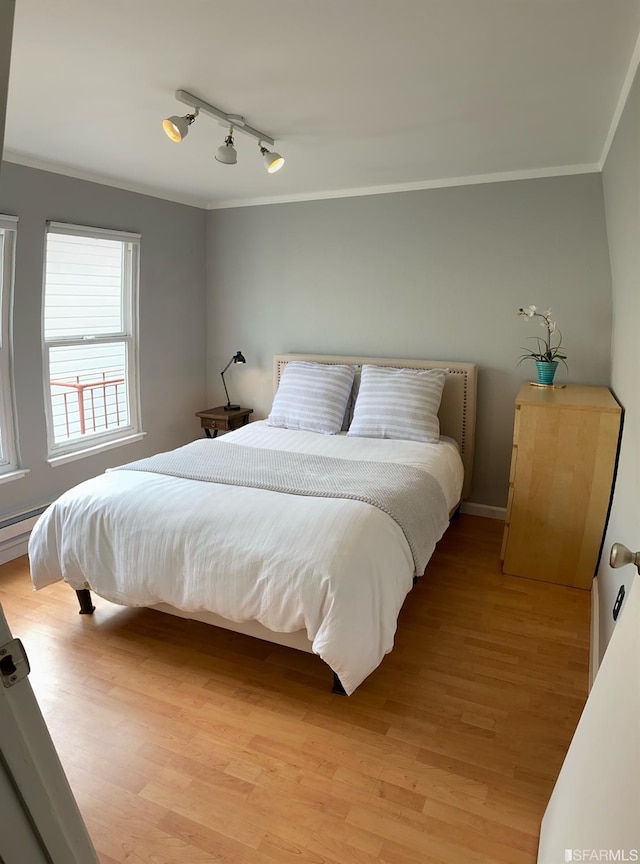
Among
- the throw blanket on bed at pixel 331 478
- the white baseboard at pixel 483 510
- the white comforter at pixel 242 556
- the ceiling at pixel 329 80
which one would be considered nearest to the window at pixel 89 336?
the ceiling at pixel 329 80

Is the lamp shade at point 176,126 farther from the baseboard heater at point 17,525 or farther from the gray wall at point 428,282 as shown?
the baseboard heater at point 17,525

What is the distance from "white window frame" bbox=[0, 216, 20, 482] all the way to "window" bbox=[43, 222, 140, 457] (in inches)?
9.4

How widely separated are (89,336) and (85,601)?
185cm

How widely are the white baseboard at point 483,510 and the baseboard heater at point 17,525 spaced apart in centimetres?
288

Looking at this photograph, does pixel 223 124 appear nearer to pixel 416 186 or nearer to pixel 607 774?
pixel 416 186

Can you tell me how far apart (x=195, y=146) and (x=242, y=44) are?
121 centimetres

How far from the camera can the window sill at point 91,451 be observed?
346 centimetres

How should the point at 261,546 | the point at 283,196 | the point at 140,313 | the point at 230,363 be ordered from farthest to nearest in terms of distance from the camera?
1. the point at 230,363
2. the point at 283,196
3. the point at 140,313
4. the point at 261,546

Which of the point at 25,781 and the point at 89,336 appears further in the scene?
the point at 89,336

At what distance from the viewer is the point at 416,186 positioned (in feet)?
12.1

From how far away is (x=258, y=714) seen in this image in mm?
2012

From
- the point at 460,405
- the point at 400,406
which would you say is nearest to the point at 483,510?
the point at 460,405

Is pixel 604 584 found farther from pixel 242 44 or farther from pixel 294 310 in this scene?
pixel 294 310

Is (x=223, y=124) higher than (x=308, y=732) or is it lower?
higher
